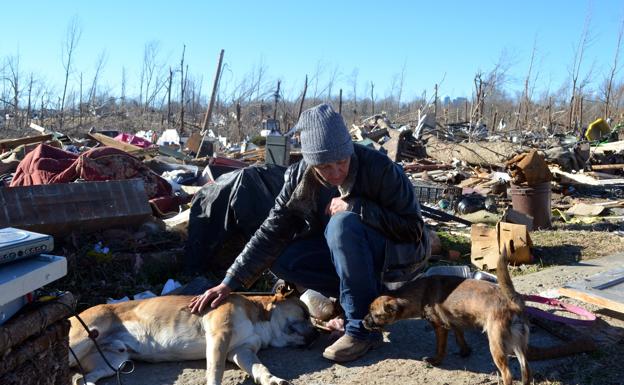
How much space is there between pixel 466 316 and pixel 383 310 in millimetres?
430

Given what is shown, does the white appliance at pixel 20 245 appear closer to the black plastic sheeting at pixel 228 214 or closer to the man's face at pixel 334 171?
the man's face at pixel 334 171

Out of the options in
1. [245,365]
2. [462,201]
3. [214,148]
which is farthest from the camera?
Result: [214,148]

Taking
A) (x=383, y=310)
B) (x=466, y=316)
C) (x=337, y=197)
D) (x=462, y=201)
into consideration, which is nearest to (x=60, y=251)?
(x=337, y=197)

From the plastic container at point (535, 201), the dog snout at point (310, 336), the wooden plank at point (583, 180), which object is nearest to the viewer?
the dog snout at point (310, 336)

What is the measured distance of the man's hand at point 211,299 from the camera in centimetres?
345

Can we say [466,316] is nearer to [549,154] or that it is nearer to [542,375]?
[542,375]

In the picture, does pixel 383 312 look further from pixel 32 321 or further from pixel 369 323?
pixel 32 321

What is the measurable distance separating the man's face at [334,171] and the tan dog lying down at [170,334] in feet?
3.23

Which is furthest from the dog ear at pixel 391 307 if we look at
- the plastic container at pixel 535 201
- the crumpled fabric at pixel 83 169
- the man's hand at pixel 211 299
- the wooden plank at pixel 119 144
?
the wooden plank at pixel 119 144

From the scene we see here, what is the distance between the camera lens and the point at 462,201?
9.40 m

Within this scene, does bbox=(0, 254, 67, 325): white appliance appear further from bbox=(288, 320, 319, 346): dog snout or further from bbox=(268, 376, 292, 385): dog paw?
bbox=(288, 320, 319, 346): dog snout

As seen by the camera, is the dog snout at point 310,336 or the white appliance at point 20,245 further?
the dog snout at point 310,336

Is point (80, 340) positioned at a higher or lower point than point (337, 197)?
lower

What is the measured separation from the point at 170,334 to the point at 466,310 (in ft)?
5.52
